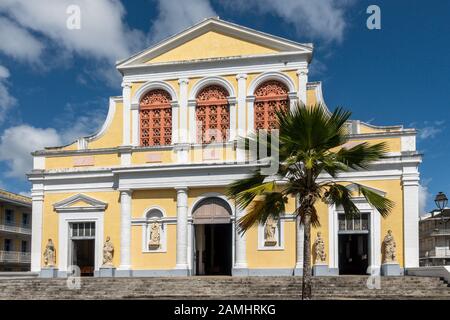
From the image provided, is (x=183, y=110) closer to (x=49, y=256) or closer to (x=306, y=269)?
(x=49, y=256)

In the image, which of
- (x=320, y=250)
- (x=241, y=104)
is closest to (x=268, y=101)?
(x=241, y=104)

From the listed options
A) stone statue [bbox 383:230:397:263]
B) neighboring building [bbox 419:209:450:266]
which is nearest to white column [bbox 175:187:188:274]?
stone statue [bbox 383:230:397:263]

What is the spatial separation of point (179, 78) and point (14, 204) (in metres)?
23.4

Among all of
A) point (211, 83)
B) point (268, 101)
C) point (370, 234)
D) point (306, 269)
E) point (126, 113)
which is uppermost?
point (211, 83)

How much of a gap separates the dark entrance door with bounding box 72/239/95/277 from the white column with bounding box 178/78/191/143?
778cm

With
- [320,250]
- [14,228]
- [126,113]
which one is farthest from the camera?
[14,228]

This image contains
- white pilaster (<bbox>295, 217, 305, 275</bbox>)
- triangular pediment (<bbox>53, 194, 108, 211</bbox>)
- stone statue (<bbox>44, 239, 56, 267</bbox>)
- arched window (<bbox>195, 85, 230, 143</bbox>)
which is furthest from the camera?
triangular pediment (<bbox>53, 194, 108, 211</bbox>)

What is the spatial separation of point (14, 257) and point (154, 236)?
820 inches

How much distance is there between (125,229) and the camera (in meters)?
26.5

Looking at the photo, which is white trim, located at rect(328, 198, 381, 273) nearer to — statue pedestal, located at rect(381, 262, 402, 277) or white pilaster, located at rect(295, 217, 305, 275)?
statue pedestal, located at rect(381, 262, 402, 277)

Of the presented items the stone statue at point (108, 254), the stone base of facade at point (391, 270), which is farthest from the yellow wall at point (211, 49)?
the stone base of facade at point (391, 270)

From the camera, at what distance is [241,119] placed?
86.2 feet

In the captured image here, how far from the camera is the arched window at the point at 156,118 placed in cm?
2725

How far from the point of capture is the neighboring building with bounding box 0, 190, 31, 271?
139 ft
